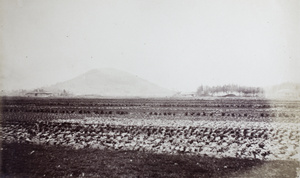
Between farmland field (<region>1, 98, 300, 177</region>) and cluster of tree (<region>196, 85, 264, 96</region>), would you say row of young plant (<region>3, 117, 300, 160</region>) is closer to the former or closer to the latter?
farmland field (<region>1, 98, 300, 177</region>)

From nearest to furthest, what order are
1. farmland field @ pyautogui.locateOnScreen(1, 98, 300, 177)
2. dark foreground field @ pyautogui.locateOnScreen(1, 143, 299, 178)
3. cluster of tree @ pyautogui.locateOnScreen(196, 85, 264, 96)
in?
dark foreground field @ pyautogui.locateOnScreen(1, 143, 299, 178), farmland field @ pyautogui.locateOnScreen(1, 98, 300, 177), cluster of tree @ pyautogui.locateOnScreen(196, 85, 264, 96)

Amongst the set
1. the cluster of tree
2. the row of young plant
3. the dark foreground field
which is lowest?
the dark foreground field

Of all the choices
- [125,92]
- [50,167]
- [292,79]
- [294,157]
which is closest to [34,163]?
[50,167]

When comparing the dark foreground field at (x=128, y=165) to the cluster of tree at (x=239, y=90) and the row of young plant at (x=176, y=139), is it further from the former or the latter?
the cluster of tree at (x=239, y=90)

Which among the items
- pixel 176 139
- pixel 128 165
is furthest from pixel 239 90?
pixel 128 165

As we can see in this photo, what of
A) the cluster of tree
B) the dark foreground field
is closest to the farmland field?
the dark foreground field

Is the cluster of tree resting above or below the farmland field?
above

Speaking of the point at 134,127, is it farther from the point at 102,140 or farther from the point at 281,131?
the point at 281,131

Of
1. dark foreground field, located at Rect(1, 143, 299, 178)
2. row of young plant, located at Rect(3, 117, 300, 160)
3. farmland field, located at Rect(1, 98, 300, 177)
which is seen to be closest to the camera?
dark foreground field, located at Rect(1, 143, 299, 178)

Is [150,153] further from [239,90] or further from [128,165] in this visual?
[239,90]
